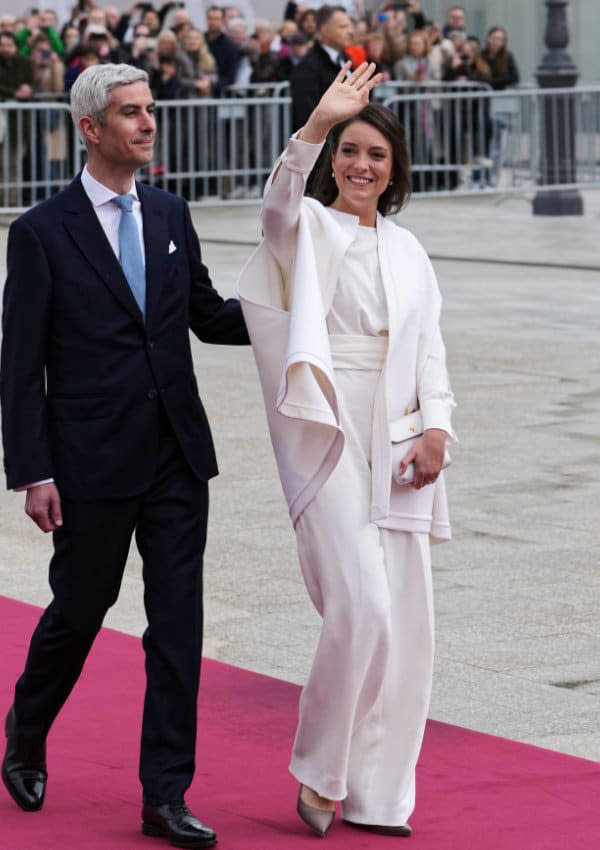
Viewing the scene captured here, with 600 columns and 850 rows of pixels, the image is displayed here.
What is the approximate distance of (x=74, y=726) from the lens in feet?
17.6

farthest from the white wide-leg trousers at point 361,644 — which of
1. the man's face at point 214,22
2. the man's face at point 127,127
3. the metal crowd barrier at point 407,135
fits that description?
the man's face at point 214,22

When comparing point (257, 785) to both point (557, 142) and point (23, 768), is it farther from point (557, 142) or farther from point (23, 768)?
point (557, 142)

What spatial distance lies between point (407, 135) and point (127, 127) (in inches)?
671

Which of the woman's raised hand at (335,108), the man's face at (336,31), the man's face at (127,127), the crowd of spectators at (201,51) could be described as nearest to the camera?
the woman's raised hand at (335,108)

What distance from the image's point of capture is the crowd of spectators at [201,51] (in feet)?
68.8

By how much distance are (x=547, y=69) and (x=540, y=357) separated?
9705 millimetres

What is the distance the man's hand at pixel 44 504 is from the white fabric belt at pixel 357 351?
0.69 metres

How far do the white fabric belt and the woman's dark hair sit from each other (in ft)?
1.21

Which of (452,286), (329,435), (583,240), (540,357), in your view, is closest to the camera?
(329,435)

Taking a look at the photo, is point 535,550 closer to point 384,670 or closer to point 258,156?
point 384,670

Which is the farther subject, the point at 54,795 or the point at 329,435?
the point at 54,795

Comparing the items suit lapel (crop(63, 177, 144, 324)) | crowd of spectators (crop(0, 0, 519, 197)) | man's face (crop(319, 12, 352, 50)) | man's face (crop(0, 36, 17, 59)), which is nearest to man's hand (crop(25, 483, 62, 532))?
suit lapel (crop(63, 177, 144, 324))

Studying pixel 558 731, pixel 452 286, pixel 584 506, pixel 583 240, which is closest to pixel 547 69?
pixel 583 240

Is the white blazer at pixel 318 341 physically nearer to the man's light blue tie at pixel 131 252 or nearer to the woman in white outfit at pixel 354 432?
Result: the woman in white outfit at pixel 354 432
